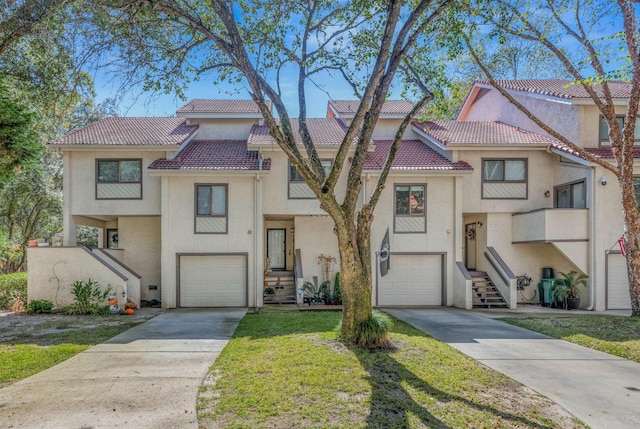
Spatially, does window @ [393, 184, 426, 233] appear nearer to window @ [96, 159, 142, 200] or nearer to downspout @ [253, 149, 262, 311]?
downspout @ [253, 149, 262, 311]

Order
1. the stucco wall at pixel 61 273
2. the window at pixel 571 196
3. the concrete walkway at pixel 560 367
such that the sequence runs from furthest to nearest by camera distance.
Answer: the window at pixel 571 196 → the stucco wall at pixel 61 273 → the concrete walkway at pixel 560 367

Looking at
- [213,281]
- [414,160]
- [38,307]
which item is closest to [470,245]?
[414,160]

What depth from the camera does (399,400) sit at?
520cm

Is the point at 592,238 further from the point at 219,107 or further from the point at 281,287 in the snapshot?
the point at 219,107

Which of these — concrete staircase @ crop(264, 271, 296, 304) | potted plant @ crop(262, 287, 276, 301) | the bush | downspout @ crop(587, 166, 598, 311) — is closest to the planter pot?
downspout @ crop(587, 166, 598, 311)

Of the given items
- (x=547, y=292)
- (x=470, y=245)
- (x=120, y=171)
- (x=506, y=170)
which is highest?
(x=506, y=170)

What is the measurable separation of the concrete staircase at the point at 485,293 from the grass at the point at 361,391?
778 cm

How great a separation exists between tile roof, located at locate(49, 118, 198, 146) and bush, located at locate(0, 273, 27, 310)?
5.29 metres

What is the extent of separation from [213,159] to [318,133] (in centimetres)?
445

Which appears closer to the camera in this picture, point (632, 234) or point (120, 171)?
point (632, 234)

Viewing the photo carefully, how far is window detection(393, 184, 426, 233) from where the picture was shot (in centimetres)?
1516

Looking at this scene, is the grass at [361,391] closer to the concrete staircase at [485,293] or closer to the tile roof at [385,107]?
the concrete staircase at [485,293]

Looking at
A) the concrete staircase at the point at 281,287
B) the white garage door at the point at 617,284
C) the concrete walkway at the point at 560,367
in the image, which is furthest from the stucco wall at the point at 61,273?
the white garage door at the point at 617,284

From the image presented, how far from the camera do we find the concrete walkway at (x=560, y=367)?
5.21 m
